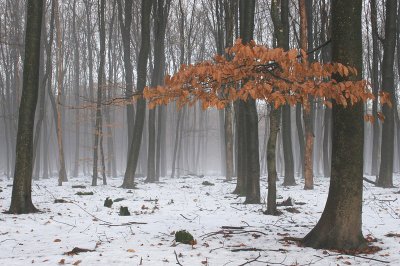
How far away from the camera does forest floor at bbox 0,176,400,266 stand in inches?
194

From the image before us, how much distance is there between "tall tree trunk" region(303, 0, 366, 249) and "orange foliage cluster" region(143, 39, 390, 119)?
95cm

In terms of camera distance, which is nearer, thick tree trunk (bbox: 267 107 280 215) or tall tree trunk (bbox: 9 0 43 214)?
thick tree trunk (bbox: 267 107 280 215)

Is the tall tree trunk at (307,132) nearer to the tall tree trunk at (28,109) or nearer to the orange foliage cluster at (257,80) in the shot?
the tall tree trunk at (28,109)

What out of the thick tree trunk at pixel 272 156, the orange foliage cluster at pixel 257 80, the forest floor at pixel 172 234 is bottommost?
the forest floor at pixel 172 234

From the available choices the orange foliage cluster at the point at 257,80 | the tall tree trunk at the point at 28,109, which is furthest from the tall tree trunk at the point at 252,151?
the orange foliage cluster at the point at 257,80

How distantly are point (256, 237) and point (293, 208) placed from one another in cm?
337

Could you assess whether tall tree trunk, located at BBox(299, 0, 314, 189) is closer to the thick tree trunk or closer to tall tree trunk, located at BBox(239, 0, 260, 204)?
tall tree trunk, located at BBox(239, 0, 260, 204)

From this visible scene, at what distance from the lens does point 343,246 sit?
523cm

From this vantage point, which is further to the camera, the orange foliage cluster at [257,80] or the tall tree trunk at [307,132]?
the tall tree trunk at [307,132]

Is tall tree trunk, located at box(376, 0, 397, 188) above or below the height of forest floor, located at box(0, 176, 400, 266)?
above

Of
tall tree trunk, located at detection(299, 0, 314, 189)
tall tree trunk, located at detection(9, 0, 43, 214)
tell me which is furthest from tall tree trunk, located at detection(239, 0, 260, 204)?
tall tree trunk, located at detection(9, 0, 43, 214)

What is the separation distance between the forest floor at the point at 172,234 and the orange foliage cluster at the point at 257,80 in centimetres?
207

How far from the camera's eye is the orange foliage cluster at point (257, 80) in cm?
417

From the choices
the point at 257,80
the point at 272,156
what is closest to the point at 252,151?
the point at 272,156
